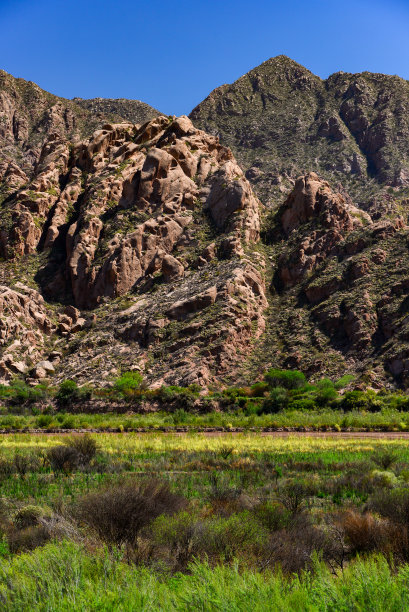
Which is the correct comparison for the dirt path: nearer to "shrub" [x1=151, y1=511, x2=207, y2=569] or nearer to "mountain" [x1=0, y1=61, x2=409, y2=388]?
"mountain" [x1=0, y1=61, x2=409, y2=388]

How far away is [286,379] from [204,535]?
4526cm

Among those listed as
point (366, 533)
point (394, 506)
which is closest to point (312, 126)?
point (394, 506)

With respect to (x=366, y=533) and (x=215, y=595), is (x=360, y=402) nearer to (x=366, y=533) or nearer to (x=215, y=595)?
(x=366, y=533)

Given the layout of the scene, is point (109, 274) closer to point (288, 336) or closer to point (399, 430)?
point (288, 336)

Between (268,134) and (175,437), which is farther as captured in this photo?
(268,134)

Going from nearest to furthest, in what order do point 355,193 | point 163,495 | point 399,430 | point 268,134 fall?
point 163,495 → point 399,430 → point 355,193 → point 268,134

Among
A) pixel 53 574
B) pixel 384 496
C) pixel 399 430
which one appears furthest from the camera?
pixel 399 430

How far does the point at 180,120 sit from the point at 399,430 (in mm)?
74467

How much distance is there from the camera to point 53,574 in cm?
479

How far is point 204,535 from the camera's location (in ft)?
22.7

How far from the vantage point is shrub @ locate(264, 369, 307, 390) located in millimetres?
50219

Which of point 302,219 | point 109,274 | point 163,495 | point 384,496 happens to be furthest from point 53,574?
point 302,219

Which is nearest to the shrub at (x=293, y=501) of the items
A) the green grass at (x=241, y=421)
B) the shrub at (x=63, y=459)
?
the shrub at (x=63, y=459)

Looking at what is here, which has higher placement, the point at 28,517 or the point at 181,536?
the point at 181,536
